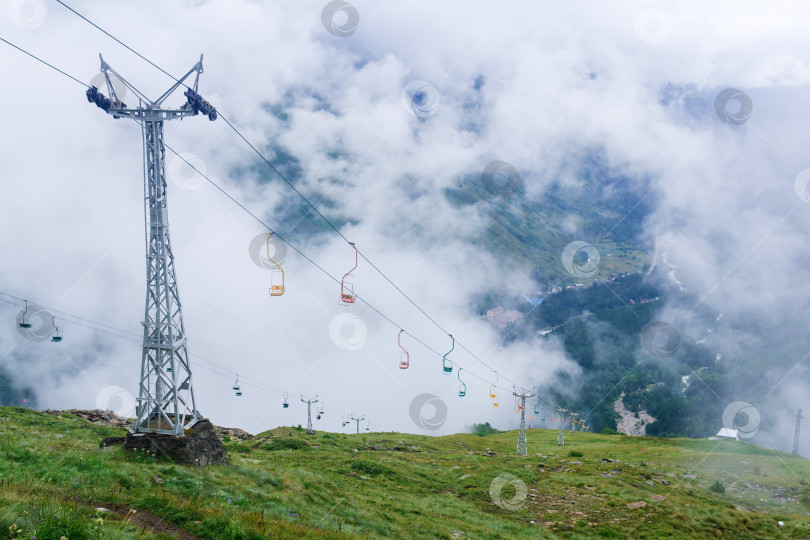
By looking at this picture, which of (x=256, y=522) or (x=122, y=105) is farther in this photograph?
(x=122, y=105)

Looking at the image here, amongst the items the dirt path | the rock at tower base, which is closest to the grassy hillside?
the dirt path

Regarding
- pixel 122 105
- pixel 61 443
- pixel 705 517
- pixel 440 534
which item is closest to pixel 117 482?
pixel 61 443

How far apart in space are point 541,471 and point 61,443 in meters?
43.4

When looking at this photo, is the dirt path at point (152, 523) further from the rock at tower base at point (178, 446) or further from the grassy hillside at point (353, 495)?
the rock at tower base at point (178, 446)

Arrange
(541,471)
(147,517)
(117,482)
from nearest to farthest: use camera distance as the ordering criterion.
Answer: (147,517) → (117,482) → (541,471)

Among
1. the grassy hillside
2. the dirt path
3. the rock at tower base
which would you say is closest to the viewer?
the dirt path

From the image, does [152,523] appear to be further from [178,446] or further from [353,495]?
[353,495]

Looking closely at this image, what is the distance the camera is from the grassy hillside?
46.3 ft

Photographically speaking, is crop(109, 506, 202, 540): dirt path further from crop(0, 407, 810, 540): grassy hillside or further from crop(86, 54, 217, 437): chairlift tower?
crop(86, 54, 217, 437): chairlift tower

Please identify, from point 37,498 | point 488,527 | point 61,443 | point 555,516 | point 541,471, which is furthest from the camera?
point 541,471

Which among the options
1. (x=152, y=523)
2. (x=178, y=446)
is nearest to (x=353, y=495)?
(x=178, y=446)

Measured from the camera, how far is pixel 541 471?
169 feet

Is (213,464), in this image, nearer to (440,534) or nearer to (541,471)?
(440,534)

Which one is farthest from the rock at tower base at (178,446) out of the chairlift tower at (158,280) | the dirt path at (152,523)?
the dirt path at (152,523)
